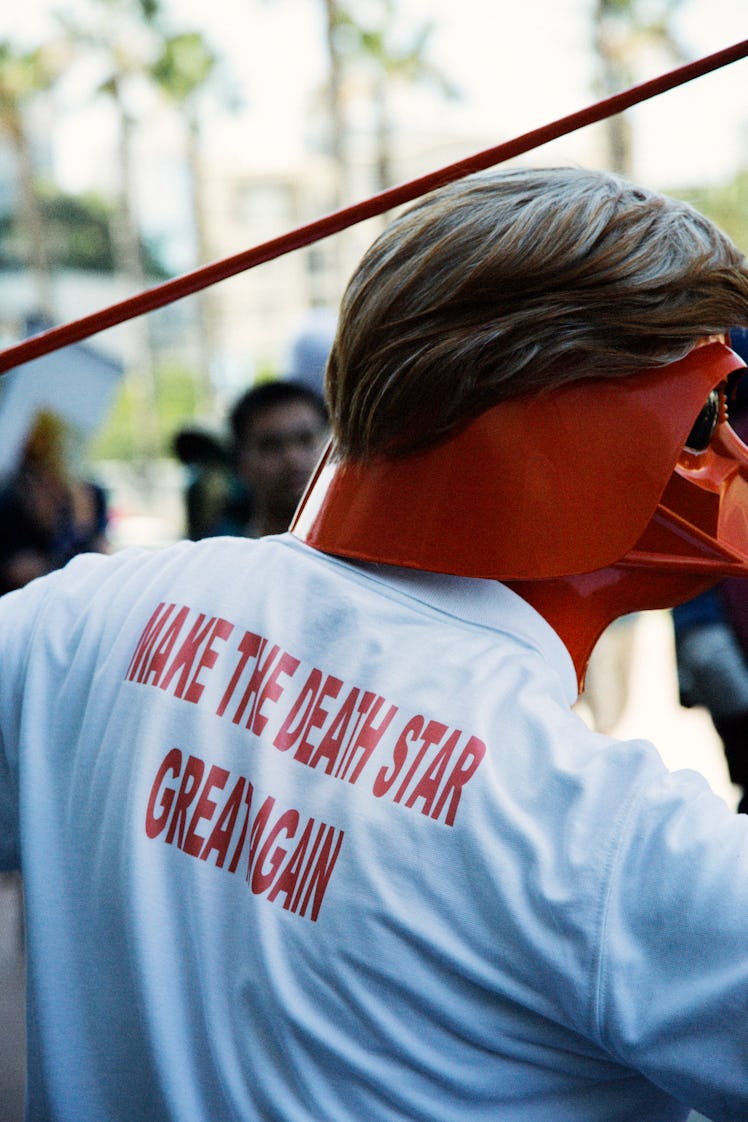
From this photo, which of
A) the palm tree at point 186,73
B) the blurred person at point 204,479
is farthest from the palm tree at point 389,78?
the blurred person at point 204,479

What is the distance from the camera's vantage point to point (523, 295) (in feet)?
3.58

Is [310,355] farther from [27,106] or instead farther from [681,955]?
[27,106]

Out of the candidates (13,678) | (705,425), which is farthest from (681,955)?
(13,678)

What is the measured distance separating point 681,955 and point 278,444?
3101mm

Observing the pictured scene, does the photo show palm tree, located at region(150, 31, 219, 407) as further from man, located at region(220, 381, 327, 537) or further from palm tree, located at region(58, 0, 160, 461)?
man, located at region(220, 381, 327, 537)

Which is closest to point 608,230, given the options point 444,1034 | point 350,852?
point 350,852

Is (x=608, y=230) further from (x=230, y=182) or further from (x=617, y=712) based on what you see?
(x=230, y=182)

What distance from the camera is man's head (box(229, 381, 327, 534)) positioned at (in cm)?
385

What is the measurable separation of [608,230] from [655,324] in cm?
9

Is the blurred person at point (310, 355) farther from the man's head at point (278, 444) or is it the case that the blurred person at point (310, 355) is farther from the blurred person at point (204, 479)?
the blurred person at point (204, 479)

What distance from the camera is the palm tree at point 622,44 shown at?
62.0 feet

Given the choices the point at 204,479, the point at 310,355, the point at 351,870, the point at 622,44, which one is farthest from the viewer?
the point at 622,44

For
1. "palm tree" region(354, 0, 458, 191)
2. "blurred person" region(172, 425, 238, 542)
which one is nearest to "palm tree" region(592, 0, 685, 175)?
"palm tree" region(354, 0, 458, 191)

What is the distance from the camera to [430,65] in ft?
77.9
